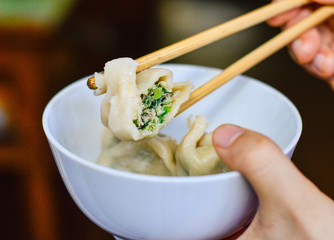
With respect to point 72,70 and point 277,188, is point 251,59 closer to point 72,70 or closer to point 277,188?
point 277,188

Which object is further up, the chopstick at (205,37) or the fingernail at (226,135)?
the chopstick at (205,37)

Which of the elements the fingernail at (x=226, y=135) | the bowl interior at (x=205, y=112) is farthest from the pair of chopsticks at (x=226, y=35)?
the fingernail at (x=226, y=135)

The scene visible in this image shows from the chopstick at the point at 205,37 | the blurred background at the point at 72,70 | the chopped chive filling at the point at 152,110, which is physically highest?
the chopstick at the point at 205,37

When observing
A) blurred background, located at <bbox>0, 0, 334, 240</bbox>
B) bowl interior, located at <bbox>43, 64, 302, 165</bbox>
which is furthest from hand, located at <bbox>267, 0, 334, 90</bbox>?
blurred background, located at <bbox>0, 0, 334, 240</bbox>

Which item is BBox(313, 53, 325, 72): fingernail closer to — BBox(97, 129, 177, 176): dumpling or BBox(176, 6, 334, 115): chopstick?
BBox(176, 6, 334, 115): chopstick

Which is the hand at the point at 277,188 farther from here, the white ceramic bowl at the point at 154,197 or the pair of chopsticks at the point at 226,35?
the pair of chopsticks at the point at 226,35

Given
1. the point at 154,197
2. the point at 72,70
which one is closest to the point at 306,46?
the point at 154,197
